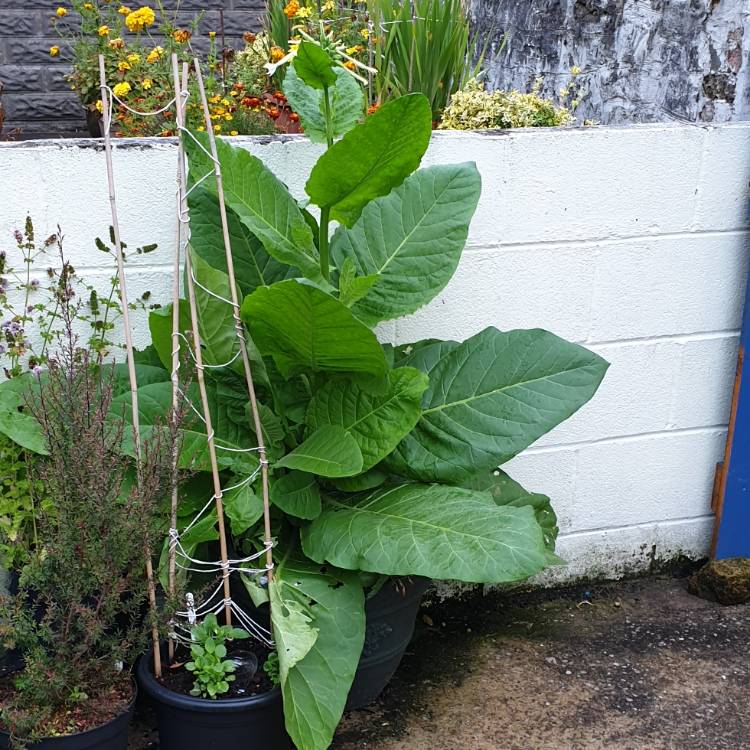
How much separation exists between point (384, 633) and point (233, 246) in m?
1.00

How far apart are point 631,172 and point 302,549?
1411mm

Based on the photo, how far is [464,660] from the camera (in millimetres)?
2611

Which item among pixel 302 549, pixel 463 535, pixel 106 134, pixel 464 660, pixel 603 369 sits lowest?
pixel 464 660

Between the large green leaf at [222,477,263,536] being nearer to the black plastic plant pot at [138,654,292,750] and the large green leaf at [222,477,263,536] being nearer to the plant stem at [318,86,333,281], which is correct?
the black plastic plant pot at [138,654,292,750]

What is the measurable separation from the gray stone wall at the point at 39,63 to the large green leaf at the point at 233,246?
10.2 feet

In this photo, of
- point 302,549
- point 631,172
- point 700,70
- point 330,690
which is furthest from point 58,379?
point 700,70

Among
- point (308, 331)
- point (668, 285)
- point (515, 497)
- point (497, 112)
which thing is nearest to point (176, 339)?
point (308, 331)

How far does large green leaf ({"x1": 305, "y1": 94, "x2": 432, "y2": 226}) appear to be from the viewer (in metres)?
1.85

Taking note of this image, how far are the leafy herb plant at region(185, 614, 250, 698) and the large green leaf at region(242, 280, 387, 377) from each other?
1.96ft

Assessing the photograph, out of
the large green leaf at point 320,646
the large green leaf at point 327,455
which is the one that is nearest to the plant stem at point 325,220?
the large green leaf at point 327,455

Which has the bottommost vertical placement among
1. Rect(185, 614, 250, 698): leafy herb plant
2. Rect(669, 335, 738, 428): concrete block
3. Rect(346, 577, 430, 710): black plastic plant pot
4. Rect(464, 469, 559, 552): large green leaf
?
Rect(346, 577, 430, 710): black plastic plant pot

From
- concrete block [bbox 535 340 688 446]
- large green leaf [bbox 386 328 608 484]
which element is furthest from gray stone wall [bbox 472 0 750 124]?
large green leaf [bbox 386 328 608 484]

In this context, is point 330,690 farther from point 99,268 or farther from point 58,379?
point 99,268

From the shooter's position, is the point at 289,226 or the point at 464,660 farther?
the point at 464,660
